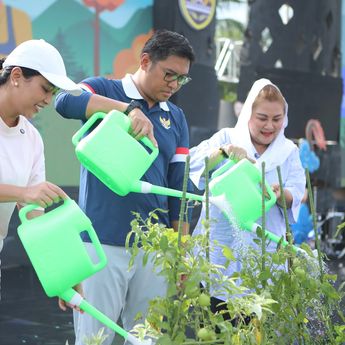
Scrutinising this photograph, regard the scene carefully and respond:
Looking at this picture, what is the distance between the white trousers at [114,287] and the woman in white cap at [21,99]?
338 millimetres

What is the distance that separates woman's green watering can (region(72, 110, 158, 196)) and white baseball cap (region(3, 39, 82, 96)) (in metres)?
0.15

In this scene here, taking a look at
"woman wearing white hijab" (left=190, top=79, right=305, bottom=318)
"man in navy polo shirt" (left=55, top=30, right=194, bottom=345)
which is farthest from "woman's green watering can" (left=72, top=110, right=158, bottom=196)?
"woman wearing white hijab" (left=190, top=79, right=305, bottom=318)

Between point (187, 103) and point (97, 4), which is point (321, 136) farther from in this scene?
point (97, 4)

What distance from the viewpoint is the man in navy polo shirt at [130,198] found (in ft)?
7.84

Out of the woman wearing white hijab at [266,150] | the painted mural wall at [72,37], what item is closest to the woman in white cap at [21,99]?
the woman wearing white hijab at [266,150]

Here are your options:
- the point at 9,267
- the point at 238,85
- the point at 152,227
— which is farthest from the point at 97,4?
the point at 152,227

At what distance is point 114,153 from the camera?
1914mm

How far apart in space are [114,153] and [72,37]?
13.6ft

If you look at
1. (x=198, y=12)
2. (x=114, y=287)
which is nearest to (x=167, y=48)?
(x=114, y=287)

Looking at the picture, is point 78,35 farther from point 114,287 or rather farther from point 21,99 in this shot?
point 21,99

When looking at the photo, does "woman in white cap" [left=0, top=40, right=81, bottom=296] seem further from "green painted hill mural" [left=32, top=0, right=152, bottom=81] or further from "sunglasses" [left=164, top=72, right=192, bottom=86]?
"green painted hill mural" [left=32, top=0, right=152, bottom=81]

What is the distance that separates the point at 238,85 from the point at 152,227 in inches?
212

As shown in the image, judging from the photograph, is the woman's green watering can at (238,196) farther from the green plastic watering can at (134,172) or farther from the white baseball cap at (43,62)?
the white baseball cap at (43,62)

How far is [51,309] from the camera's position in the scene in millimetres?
5020
